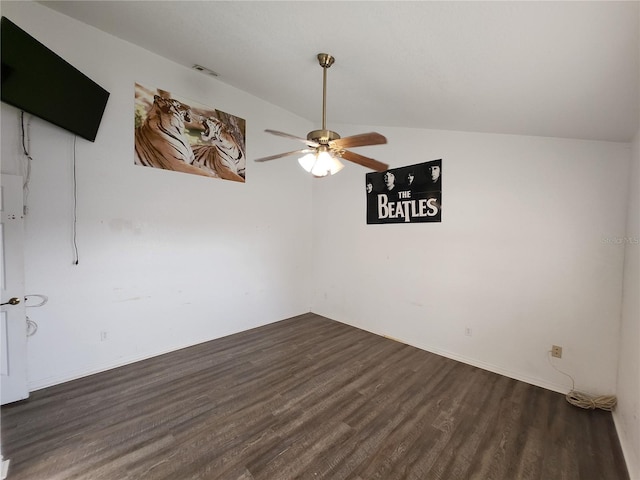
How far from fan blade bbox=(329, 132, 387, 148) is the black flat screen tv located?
2451 mm

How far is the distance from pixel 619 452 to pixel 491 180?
8.11 ft

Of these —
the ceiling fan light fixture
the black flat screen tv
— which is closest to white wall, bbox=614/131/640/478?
the ceiling fan light fixture

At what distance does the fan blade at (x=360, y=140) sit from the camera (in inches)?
73.4

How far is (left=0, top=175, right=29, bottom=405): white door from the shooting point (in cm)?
222

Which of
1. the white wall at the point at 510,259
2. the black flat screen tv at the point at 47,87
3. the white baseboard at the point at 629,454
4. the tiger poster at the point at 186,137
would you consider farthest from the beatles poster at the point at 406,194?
the black flat screen tv at the point at 47,87

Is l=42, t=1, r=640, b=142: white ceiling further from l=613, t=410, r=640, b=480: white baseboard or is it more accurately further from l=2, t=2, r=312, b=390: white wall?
l=613, t=410, r=640, b=480: white baseboard

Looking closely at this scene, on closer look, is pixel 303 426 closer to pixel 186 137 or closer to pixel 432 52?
pixel 432 52

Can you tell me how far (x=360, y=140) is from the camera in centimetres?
197

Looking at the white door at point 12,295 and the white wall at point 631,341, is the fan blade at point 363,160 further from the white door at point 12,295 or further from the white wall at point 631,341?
the white door at point 12,295

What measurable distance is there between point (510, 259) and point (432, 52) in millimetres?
2248

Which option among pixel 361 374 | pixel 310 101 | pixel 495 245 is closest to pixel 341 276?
pixel 361 374

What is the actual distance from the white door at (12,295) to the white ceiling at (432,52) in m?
1.83

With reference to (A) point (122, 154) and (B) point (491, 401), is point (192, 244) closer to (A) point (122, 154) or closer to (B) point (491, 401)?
(A) point (122, 154)

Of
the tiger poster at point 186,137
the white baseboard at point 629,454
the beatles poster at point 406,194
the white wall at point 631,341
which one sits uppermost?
the tiger poster at point 186,137
